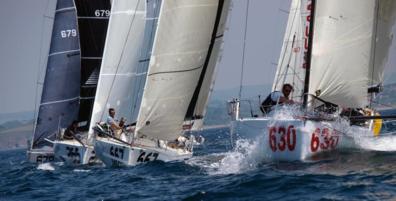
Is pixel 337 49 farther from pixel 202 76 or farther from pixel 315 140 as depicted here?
pixel 202 76

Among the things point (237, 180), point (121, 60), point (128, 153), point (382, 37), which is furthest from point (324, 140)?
point (121, 60)

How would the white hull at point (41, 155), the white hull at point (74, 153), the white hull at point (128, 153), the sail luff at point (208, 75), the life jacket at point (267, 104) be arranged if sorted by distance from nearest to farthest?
the life jacket at point (267, 104), the white hull at point (128, 153), the sail luff at point (208, 75), the white hull at point (74, 153), the white hull at point (41, 155)

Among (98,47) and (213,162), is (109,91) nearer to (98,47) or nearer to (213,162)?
(98,47)

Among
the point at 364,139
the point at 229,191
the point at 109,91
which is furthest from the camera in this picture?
the point at 109,91

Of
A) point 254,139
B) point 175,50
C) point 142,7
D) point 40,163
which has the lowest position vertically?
point 40,163

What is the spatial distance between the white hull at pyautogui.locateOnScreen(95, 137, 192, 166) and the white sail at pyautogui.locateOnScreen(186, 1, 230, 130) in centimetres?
209

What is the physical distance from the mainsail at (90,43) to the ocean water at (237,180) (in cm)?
1005

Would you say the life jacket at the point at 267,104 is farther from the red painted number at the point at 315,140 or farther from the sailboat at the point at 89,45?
the sailboat at the point at 89,45

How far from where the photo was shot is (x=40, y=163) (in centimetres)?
3234

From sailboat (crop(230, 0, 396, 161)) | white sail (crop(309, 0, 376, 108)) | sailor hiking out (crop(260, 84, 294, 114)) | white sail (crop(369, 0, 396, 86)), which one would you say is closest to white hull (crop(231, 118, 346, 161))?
sailboat (crop(230, 0, 396, 161))

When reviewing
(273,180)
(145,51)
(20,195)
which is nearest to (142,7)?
(145,51)

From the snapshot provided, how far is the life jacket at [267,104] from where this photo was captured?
18.5 m

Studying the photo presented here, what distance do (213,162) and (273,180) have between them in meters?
5.93

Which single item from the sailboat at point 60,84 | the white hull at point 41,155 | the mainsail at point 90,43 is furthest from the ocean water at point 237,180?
the mainsail at point 90,43
